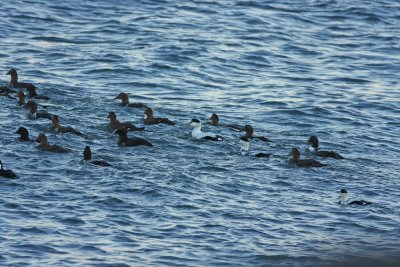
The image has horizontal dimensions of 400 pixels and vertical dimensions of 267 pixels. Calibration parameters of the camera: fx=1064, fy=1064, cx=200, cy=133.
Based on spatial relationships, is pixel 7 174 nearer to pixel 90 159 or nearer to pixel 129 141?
pixel 90 159

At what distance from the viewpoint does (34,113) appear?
23406 millimetres

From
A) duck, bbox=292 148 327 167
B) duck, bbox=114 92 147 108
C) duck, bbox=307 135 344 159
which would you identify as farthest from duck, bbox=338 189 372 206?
duck, bbox=114 92 147 108

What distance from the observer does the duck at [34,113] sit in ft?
76.1

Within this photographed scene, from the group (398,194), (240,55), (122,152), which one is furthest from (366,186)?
(240,55)

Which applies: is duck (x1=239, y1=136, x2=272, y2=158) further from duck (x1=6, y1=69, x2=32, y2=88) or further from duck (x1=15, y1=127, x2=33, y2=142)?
duck (x1=6, y1=69, x2=32, y2=88)

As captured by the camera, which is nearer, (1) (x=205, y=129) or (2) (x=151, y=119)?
(1) (x=205, y=129)

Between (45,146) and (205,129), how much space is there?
398 cm

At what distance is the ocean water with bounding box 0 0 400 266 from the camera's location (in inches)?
626

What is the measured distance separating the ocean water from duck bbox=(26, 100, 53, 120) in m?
0.35

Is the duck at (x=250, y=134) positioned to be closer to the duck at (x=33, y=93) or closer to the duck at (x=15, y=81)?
the duck at (x=33, y=93)

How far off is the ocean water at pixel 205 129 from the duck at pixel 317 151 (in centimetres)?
30

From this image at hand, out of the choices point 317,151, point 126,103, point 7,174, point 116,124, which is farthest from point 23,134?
point 317,151

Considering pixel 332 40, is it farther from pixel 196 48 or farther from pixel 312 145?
pixel 312 145

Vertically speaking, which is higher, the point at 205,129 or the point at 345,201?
the point at 205,129
